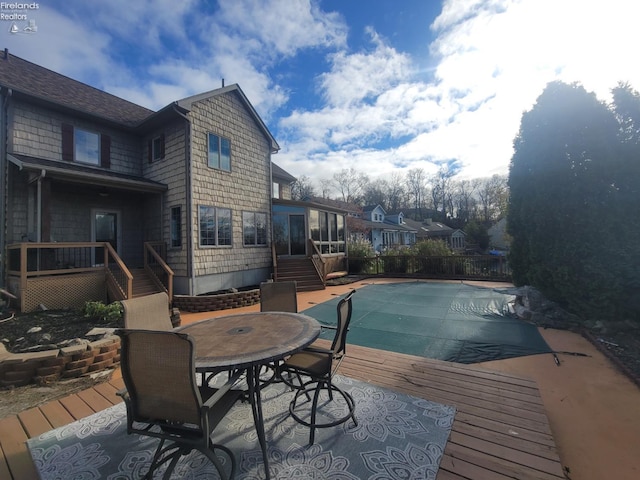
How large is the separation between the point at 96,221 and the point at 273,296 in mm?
8469

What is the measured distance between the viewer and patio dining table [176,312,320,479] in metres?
1.96

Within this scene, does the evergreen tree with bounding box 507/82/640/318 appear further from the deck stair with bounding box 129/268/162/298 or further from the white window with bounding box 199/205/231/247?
the deck stair with bounding box 129/268/162/298

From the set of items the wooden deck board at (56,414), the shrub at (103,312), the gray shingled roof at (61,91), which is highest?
the gray shingled roof at (61,91)

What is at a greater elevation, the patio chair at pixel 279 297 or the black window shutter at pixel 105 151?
the black window shutter at pixel 105 151

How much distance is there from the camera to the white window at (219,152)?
936 centimetres

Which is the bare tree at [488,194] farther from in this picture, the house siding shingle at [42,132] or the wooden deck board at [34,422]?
the wooden deck board at [34,422]

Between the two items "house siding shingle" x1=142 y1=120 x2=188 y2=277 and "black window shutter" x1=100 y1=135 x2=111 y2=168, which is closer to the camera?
"house siding shingle" x1=142 y1=120 x2=188 y2=277

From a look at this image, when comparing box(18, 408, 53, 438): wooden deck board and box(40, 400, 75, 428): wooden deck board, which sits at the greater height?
box(18, 408, 53, 438): wooden deck board

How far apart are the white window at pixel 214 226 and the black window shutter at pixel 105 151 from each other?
3.59 metres

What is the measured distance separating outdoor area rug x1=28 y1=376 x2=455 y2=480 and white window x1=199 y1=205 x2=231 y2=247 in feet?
22.0

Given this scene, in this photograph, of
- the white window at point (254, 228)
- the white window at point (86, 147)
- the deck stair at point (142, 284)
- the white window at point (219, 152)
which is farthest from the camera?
the white window at point (254, 228)

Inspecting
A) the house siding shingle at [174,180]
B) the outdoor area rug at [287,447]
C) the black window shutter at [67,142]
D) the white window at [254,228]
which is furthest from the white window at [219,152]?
the outdoor area rug at [287,447]

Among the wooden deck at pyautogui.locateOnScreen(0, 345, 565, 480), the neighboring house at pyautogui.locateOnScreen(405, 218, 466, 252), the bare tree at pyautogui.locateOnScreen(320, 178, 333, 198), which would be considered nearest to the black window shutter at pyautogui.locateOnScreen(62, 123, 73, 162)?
the wooden deck at pyautogui.locateOnScreen(0, 345, 565, 480)

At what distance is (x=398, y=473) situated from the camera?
192cm
